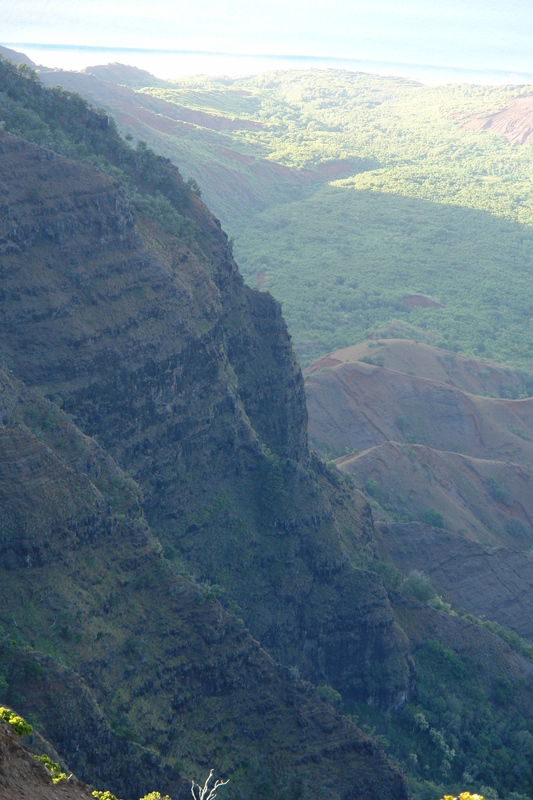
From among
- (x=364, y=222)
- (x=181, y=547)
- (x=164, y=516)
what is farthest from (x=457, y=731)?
(x=364, y=222)

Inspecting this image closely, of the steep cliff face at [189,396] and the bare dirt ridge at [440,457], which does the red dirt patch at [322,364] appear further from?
the steep cliff face at [189,396]

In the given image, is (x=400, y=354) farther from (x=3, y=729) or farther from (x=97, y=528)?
(x=3, y=729)

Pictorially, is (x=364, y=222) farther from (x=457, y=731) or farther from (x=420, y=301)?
(x=457, y=731)

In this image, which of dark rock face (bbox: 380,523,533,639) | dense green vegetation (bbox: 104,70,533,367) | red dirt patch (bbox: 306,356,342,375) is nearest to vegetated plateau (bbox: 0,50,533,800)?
dark rock face (bbox: 380,523,533,639)

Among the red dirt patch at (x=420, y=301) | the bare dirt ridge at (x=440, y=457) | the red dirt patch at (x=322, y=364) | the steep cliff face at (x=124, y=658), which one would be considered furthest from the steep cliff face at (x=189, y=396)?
the red dirt patch at (x=420, y=301)

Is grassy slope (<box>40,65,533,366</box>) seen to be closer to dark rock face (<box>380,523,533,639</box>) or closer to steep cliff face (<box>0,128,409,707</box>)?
dark rock face (<box>380,523,533,639</box>)

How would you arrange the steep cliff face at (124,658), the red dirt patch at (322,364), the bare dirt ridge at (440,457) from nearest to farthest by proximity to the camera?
the steep cliff face at (124,658)
the bare dirt ridge at (440,457)
the red dirt patch at (322,364)
